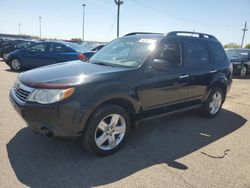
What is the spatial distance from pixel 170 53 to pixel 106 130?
72.0 inches

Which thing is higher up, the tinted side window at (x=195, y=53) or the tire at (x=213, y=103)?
the tinted side window at (x=195, y=53)

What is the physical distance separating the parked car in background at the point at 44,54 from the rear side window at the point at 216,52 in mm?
6392

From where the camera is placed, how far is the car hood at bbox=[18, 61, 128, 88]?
326cm

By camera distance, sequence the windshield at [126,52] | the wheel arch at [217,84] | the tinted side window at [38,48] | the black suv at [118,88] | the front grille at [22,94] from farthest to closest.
A: the tinted side window at [38,48] → the wheel arch at [217,84] → the windshield at [126,52] → the front grille at [22,94] → the black suv at [118,88]

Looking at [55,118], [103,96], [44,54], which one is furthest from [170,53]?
[44,54]

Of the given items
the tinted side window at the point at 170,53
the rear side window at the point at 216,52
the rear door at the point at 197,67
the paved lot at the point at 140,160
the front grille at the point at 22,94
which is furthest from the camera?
the rear side window at the point at 216,52

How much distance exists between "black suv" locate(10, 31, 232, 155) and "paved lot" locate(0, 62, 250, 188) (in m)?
0.40

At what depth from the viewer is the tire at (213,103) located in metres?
5.56

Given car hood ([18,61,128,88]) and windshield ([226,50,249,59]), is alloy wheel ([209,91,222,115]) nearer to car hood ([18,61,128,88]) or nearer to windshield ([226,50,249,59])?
car hood ([18,61,128,88])

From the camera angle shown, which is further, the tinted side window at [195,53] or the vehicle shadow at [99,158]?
the tinted side window at [195,53]

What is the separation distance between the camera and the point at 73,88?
3203 millimetres

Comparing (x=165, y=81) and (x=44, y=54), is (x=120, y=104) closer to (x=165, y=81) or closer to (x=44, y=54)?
(x=165, y=81)

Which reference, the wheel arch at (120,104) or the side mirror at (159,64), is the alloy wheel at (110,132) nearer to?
the wheel arch at (120,104)

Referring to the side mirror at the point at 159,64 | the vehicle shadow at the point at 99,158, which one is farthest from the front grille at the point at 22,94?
the side mirror at the point at 159,64
